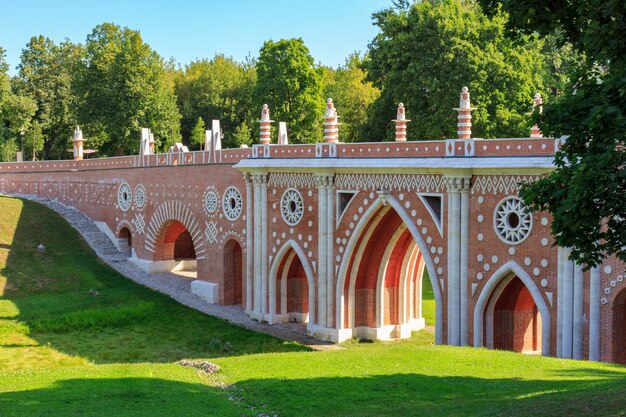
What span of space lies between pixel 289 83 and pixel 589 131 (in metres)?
36.9

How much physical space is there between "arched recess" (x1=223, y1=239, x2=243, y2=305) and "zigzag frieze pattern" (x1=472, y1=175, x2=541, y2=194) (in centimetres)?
1321

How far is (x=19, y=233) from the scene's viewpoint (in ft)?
132

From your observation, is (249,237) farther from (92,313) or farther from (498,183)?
(498,183)

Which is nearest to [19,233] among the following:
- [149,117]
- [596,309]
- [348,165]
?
[149,117]

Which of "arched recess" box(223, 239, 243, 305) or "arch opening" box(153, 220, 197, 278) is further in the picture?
"arch opening" box(153, 220, 197, 278)

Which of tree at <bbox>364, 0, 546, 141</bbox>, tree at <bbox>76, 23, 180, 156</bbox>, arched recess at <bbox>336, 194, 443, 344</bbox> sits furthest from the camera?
tree at <bbox>76, 23, 180, 156</bbox>

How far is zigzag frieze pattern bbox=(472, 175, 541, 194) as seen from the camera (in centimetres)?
2245

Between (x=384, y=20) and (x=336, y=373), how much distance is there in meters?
28.9

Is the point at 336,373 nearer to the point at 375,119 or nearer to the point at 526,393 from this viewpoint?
the point at 526,393

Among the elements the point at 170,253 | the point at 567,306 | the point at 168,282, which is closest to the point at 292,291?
the point at 168,282

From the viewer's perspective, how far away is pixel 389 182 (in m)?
26.3

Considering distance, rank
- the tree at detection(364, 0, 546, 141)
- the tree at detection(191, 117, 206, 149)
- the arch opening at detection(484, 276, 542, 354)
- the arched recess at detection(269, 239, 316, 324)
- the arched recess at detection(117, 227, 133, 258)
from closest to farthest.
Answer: the arch opening at detection(484, 276, 542, 354)
the arched recess at detection(269, 239, 316, 324)
the tree at detection(364, 0, 546, 141)
the arched recess at detection(117, 227, 133, 258)
the tree at detection(191, 117, 206, 149)

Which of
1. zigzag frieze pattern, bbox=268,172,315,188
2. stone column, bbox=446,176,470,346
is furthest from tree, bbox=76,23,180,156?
stone column, bbox=446,176,470,346

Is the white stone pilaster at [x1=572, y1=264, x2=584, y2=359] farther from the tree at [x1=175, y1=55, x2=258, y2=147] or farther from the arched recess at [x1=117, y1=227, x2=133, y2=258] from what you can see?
the tree at [x1=175, y1=55, x2=258, y2=147]
